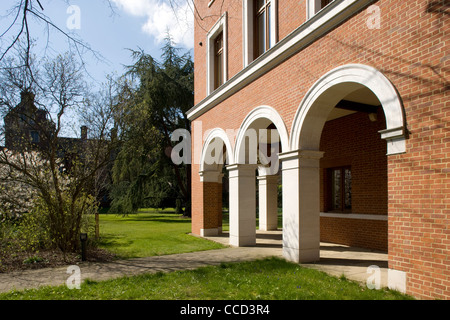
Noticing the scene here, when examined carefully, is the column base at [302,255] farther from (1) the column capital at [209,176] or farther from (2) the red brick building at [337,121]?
(1) the column capital at [209,176]

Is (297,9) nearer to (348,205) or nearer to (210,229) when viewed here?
(348,205)

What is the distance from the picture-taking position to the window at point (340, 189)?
1057 centimetres

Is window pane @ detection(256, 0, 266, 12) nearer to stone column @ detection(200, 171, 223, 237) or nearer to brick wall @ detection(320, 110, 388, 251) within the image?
brick wall @ detection(320, 110, 388, 251)

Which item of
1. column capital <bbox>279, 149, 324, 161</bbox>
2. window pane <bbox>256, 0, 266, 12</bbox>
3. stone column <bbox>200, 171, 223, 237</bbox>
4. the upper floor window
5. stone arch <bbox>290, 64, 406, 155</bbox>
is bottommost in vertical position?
stone column <bbox>200, 171, 223, 237</bbox>

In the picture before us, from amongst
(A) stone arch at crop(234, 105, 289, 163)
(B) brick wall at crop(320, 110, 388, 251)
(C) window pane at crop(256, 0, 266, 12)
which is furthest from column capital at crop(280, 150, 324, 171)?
(C) window pane at crop(256, 0, 266, 12)

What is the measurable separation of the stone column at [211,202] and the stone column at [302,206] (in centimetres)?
557

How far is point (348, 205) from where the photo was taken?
10562 millimetres

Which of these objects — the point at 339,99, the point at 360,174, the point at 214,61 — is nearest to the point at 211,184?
the point at 214,61

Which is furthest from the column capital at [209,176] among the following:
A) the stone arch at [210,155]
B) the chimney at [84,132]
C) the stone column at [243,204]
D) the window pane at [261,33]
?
the window pane at [261,33]

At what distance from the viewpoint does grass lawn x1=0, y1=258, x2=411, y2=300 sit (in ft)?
16.2

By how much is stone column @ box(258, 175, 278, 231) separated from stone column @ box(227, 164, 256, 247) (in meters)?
5.00
